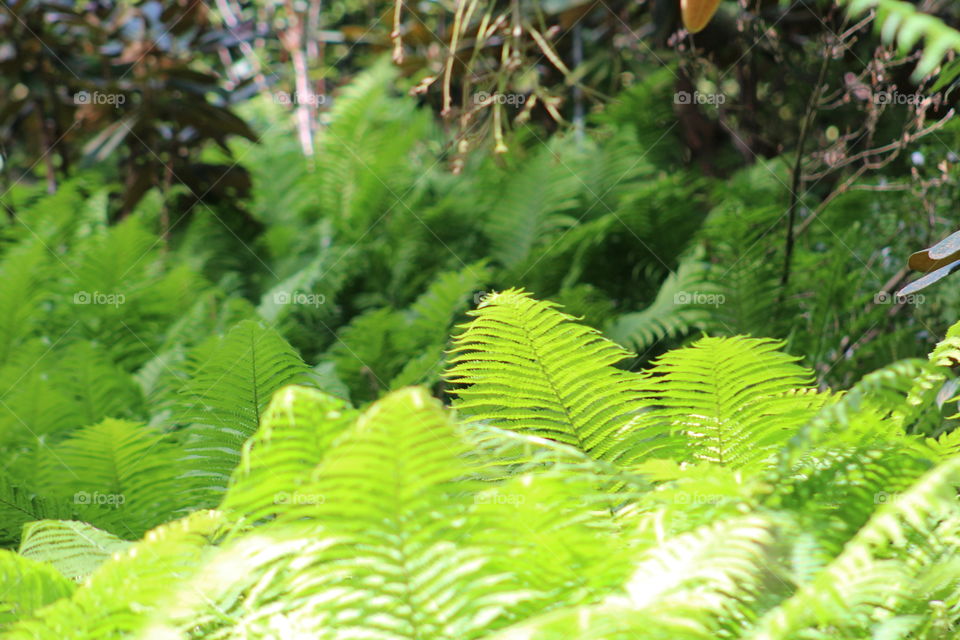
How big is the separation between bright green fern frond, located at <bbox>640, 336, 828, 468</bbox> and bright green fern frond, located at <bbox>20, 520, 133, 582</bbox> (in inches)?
31.0

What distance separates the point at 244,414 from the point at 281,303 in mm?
1023

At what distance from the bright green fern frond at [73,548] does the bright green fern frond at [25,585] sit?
10cm

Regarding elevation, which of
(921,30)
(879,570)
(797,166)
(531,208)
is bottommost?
(879,570)

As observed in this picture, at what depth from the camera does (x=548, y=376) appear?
126 cm

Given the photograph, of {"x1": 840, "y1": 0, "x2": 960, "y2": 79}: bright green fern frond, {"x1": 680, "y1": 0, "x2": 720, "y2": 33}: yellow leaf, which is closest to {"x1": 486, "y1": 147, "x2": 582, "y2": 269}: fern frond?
{"x1": 680, "y1": 0, "x2": 720, "y2": 33}: yellow leaf

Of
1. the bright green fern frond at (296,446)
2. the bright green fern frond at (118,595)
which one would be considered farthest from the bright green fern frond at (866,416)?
the bright green fern frond at (118,595)

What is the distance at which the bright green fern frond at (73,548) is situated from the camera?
114 cm

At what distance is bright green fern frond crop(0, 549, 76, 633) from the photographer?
3.19 ft

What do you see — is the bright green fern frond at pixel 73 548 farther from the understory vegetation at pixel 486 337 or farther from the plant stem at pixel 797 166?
the plant stem at pixel 797 166

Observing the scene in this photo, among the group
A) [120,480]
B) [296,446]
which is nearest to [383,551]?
[296,446]

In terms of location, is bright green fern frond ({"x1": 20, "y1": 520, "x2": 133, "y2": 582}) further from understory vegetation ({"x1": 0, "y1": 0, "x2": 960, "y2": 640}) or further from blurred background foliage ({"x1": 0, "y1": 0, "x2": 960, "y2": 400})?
blurred background foliage ({"x1": 0, "y1": 0, "x2": 960, "y2": 400})

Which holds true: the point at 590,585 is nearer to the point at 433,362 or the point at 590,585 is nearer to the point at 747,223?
the point at 433,362

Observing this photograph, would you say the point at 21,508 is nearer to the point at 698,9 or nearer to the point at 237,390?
the point at 237,390

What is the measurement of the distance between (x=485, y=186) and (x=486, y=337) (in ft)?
6.83
